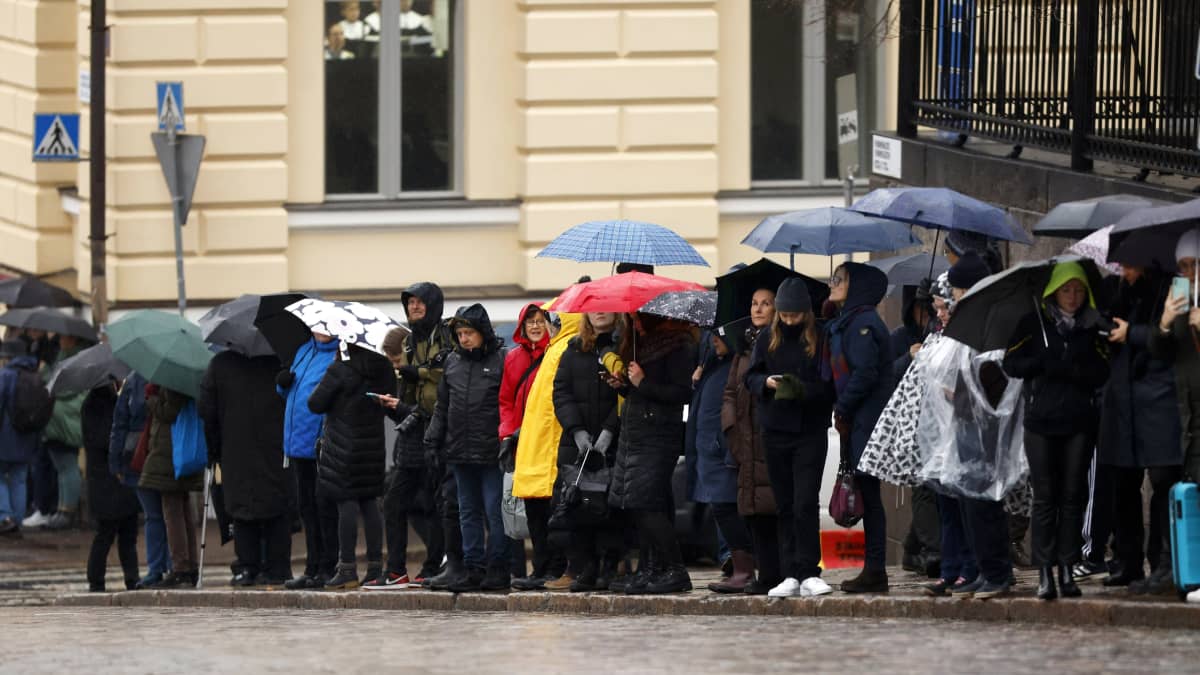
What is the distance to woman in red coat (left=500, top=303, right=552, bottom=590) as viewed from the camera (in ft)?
47.8

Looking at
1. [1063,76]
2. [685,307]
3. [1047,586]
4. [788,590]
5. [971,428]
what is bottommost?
[788,590]

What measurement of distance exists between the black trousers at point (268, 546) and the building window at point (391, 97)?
22.4ft

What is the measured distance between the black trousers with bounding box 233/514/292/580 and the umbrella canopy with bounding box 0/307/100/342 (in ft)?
16.4

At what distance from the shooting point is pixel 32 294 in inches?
906

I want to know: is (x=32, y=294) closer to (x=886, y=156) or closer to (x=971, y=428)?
(x=886, y=156)

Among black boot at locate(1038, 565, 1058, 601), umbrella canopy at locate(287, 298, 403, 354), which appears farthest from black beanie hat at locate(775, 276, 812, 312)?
umbrella canopy at locate(287, 298, 403, 354)

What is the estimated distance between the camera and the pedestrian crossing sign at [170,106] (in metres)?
21.2

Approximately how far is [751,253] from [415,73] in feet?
11.1

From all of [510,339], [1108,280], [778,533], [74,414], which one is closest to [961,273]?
[1108,280]

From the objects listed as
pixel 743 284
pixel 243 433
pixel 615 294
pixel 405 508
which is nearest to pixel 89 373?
pixel 243 433

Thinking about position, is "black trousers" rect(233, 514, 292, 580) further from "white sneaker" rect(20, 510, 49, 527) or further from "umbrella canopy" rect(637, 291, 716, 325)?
"white sneaker" rect(20, 510, 49, 527)

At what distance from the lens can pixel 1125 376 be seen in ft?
39.9

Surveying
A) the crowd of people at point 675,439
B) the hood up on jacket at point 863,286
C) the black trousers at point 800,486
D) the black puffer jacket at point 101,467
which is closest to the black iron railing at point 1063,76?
the crowd of people at point 675,439

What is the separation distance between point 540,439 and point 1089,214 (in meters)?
3.28
